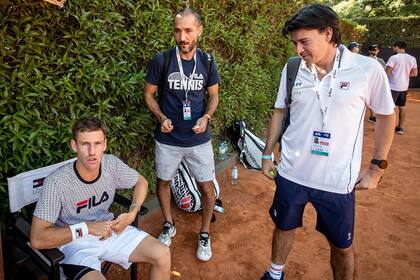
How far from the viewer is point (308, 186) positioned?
227 cm

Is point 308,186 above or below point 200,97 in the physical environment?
below

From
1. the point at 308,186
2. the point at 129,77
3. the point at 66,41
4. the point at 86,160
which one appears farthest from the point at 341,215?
the point at 66,41

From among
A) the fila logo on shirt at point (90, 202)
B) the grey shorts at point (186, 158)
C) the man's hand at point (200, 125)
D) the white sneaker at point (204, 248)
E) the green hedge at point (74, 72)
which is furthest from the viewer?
the white sneaker at point (204, 248)

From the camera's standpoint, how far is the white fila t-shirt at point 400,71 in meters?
7.73

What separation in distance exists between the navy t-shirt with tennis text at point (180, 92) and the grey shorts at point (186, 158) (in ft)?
0.19

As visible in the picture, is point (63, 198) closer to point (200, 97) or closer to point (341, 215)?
point (200, 97)

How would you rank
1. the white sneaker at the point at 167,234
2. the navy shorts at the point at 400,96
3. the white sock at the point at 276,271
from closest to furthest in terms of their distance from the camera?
1. the white sock at the point at 276,271
2. the white sneaker at the point at 167,234
3. the navy shorts at the point at 400,96

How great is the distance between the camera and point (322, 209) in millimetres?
2240

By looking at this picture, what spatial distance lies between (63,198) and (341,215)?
1852mm

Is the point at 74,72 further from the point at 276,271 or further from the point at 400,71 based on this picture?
the point at 400,71

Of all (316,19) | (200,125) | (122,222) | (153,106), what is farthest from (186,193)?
(316,19)

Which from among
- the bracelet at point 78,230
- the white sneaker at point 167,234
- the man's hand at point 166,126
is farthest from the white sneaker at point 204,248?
the bracelet at point 78,230

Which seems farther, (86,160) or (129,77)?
(129,77)

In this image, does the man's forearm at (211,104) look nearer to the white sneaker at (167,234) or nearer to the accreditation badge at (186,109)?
the accreditation badge at (186,109)
